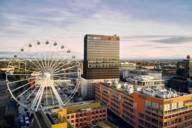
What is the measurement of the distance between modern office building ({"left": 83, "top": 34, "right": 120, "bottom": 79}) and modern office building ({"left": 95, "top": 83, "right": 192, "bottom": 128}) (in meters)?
41.2

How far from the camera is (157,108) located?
51281 millimetres

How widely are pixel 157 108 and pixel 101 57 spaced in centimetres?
5762

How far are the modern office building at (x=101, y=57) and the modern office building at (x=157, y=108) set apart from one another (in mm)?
41191

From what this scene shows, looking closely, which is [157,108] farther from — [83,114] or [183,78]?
[183,78]

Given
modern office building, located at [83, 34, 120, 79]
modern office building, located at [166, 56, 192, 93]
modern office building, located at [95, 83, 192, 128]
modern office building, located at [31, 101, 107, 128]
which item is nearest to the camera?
modern office building, located at [95, 83, 192, 128]

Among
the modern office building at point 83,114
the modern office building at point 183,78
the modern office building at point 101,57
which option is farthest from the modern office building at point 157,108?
the modern office building at point 183,78

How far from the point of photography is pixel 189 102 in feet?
181

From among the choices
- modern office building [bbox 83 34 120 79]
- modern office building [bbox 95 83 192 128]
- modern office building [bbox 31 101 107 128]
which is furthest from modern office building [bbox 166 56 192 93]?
modern office building [bbox 31 101 107 128]

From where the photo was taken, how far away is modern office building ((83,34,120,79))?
10425 cm

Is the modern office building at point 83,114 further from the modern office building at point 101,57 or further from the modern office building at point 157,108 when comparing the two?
the modern office building at point 101,57

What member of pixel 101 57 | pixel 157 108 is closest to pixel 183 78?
pixel 101 57

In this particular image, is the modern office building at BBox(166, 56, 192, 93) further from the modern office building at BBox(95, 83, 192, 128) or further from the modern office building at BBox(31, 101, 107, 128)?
the modern office building at BBox(31, 101, 107, 128)

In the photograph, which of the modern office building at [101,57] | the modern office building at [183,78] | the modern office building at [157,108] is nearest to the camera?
the modern office building at [157,108]

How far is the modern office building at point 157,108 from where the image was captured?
166 ft
